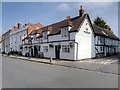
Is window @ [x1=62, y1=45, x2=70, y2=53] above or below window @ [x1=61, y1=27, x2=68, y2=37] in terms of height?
below

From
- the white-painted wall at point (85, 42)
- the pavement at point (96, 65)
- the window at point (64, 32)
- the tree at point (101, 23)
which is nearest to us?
the pavement at point (96, 65)

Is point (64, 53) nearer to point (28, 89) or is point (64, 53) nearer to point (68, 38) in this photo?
point (68, 38)

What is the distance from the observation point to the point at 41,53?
1156 inches

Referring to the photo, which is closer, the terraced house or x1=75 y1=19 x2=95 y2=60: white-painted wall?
x1=75 y1=19 x2=95 y2=60: white-painted wall

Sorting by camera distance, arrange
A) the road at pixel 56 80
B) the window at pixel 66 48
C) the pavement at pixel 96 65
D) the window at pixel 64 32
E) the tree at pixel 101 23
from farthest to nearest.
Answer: the tree at pixel 101 23, the window at pixel 64 32, the window at pixel 66 48, the pavement at pixel 96 65, the road at pixel 56 80

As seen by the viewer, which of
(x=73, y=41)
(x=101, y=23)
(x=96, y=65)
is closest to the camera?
(x=96, y=65)

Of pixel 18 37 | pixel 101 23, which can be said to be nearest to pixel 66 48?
pixel 18 37

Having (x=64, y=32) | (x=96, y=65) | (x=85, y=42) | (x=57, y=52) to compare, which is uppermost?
(x=64, y=32)

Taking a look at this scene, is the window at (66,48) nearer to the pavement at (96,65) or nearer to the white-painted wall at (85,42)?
the white-painted wall at (85,42)

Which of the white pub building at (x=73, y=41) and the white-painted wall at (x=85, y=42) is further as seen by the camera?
the white-painted wall at (x=85, y=42)

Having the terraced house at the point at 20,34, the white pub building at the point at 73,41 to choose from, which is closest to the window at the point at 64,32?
the white pub building at the point at 73,41

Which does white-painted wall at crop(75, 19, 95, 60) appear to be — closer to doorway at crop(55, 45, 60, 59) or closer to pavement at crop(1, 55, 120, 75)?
pavement at crop(1, 55, 120, 75)

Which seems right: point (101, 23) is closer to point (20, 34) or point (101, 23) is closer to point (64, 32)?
point (20, 34)

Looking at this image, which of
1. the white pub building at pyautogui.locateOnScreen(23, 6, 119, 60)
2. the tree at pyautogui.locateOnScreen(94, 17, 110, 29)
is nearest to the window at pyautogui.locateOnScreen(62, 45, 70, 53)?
the white pub building at pyautogui.locateOnScreen(23, 6, 119, 60)
